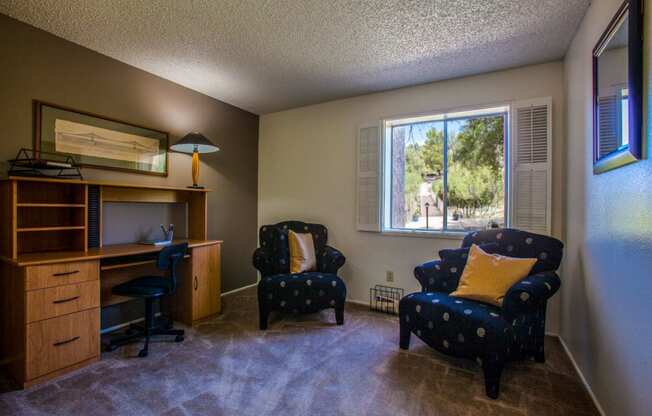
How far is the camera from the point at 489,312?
6.73 ft

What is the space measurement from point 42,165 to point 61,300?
948 millimetres

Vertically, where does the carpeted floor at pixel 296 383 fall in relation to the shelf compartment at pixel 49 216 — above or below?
below

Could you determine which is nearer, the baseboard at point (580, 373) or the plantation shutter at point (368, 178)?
the baseboard at point (580, 373)

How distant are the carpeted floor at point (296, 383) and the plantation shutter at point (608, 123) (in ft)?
4.82

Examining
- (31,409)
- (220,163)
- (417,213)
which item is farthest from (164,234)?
(417,213)

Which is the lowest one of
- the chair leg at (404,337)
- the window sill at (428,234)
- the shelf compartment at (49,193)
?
the chair leg at (404,337)

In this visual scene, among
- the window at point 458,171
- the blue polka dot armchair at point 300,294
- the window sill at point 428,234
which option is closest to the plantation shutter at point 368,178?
the window at point 458,171

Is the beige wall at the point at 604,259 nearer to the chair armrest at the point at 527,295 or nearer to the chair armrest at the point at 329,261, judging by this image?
the chair armrest at the point at 527,295

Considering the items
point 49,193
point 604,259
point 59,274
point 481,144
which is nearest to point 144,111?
point 49,193

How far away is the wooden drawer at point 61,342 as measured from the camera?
79.4 inches

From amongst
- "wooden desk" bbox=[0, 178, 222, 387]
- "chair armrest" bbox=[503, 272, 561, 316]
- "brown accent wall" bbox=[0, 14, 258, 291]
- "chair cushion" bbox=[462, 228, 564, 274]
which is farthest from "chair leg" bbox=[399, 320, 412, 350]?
"brown accent wall" bbox=[0, 14, 258, 291]

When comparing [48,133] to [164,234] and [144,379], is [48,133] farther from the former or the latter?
[144,379]

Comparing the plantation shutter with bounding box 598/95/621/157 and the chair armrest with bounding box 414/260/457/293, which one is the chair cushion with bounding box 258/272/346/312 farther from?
the plantation shutter with bounding box 598/95/621/157

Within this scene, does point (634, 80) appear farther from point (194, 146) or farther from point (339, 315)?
point (194, 146)
